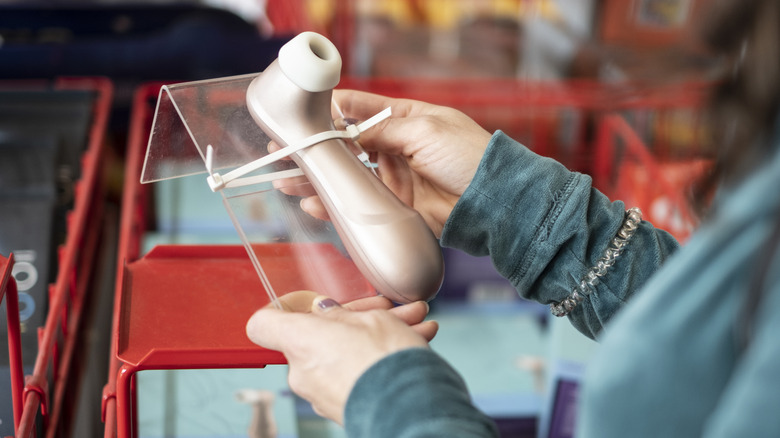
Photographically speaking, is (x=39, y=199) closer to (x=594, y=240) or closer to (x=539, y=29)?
(x=594, y=240)

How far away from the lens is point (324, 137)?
54 cm

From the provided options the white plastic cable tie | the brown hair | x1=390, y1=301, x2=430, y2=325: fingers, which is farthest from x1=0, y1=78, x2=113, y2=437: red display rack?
the brown hair

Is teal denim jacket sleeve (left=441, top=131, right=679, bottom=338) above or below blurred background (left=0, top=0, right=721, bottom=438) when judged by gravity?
above

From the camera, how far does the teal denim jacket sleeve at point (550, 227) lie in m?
0.54

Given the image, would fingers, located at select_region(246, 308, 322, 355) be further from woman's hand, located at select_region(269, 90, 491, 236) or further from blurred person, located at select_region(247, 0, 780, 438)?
woman's hand, located at select_region(269, 90, 491, 236)

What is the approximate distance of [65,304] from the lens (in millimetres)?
651

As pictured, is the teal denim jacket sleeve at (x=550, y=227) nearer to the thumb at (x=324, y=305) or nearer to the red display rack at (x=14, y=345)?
the thumb at (x=324, y=305)

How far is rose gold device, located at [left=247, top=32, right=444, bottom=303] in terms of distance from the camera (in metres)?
0.49

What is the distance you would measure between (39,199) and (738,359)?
0.71 m

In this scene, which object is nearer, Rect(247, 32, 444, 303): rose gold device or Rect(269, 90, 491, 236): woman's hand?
Rect(247, 32, 444, 303): rose gold device

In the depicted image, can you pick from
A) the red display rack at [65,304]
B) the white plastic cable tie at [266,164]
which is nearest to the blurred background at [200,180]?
the red display rack at [65,304]

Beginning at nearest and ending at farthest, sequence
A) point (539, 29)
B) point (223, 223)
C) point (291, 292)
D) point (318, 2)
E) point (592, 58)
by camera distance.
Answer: point (291, 292) → point (223, 223) → point (592, 58) → point (539, 29) → point (318, 2)

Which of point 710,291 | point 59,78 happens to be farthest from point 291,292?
point 59,78

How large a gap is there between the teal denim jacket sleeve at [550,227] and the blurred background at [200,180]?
91mm
